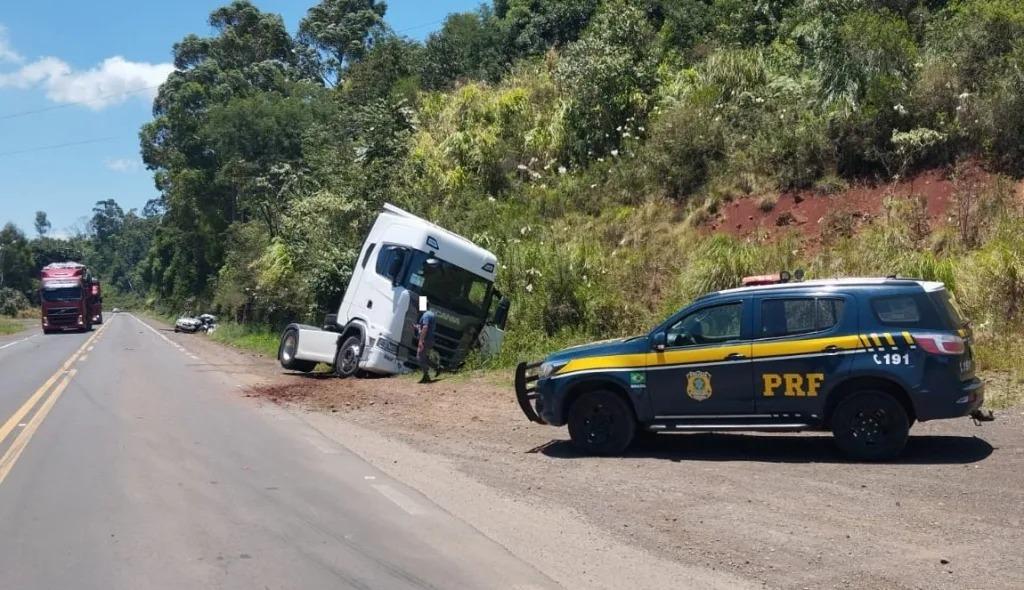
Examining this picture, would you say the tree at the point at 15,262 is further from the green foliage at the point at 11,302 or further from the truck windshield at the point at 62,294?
the truck windshield at the point at 62,294

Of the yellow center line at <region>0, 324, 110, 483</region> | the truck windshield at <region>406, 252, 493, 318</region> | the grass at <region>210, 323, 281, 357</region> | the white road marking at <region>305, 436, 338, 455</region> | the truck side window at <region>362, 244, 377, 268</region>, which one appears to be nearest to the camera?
the yellow center line at <region>0, 324, 110, 483</region>

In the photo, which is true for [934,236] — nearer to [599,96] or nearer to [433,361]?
Answer: [433,361]

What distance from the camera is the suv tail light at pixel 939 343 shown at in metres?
8.95

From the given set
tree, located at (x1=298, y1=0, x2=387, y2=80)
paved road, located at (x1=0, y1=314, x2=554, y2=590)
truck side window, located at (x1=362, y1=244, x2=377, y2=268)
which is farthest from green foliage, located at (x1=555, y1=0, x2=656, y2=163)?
tree, located at (x1=298, y1=0, x2=387, y2=80)

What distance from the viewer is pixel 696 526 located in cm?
734

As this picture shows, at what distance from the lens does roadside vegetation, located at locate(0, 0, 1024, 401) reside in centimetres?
1819

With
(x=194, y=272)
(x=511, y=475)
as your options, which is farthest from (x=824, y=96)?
(x=194, y=272)

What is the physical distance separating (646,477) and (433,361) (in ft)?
34.2

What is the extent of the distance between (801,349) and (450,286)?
35.8 ft

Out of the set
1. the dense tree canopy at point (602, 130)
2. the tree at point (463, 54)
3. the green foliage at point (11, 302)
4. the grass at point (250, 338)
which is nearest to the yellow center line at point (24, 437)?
the dense tree canopy at point (602, 130)

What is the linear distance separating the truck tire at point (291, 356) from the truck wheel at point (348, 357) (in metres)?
1.96

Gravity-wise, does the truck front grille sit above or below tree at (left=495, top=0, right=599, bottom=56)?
below

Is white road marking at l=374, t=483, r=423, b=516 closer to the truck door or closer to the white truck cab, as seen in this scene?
the truck door

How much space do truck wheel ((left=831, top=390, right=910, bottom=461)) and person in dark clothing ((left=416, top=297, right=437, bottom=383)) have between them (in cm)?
1022
